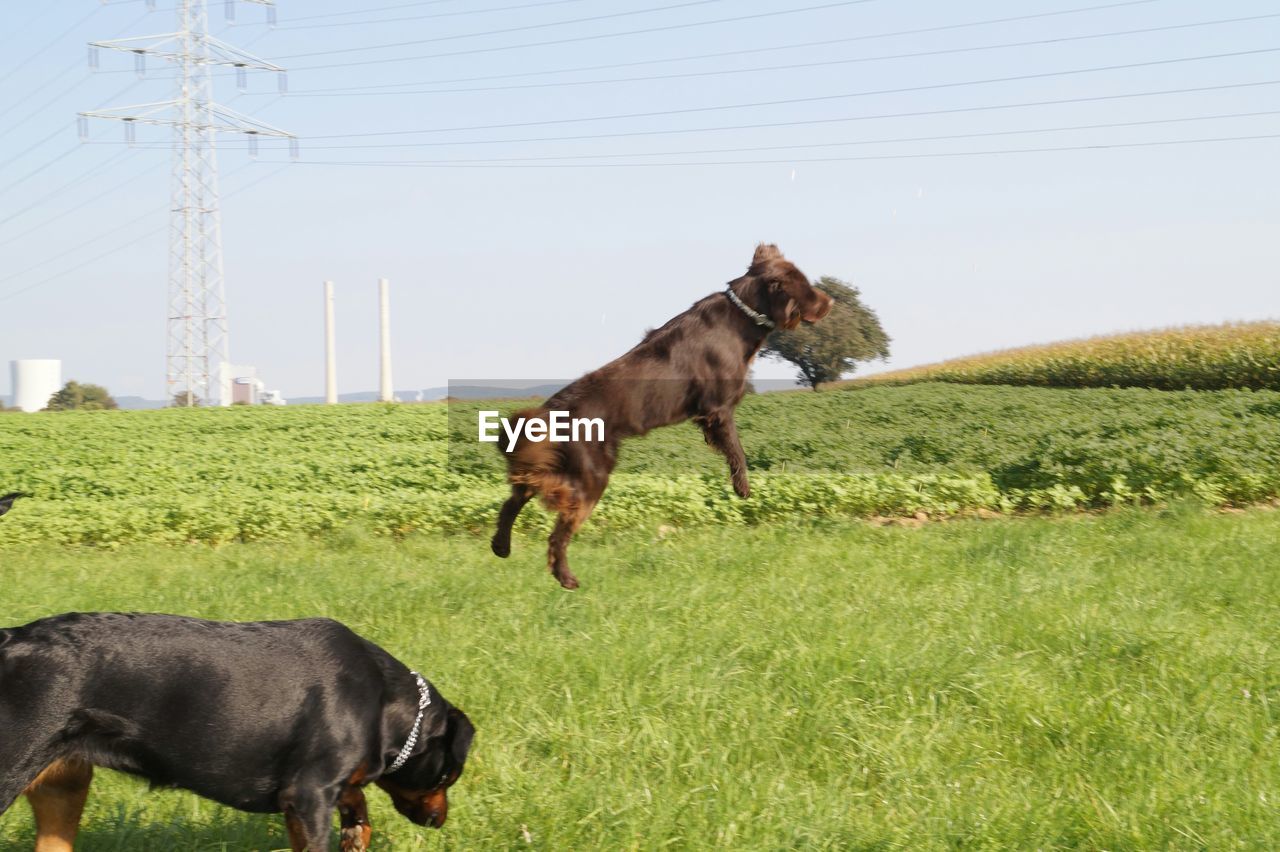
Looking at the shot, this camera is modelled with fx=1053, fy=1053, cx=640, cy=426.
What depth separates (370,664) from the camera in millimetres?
3475

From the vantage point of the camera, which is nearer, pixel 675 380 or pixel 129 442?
pixel 675 380

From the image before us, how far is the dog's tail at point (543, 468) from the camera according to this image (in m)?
2.01

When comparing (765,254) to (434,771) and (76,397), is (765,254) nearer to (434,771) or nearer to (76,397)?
(434,771)

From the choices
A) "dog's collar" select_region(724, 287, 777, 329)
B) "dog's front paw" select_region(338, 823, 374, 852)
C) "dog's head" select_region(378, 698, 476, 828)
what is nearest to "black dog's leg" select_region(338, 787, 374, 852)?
"dog's front paw" select_region(338, 823, 374, 852)

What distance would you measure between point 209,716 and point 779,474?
9008mm

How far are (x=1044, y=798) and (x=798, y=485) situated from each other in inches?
305

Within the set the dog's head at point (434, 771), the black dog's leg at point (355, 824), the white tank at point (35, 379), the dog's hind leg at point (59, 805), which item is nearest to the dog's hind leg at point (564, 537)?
the dog's head at point (434, 771)

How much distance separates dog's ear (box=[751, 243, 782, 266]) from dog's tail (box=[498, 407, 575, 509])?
1.98 feet

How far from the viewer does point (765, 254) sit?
2285 millimetres

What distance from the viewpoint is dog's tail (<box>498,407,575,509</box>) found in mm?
2014

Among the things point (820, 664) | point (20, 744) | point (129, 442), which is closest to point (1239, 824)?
point (820, 664)

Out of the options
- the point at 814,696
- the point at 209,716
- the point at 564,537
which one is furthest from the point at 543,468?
the point at 814,696

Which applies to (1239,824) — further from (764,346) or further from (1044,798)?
(764,346)

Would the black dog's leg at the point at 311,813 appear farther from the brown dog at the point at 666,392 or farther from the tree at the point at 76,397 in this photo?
the tree at the point at 76,397
